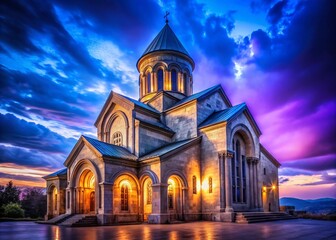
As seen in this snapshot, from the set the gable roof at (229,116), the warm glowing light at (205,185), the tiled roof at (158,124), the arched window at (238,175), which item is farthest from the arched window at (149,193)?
the arched window at (238,175)

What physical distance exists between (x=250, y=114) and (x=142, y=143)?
10049 millimetres

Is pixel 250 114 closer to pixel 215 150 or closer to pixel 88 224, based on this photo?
pixel 215 150

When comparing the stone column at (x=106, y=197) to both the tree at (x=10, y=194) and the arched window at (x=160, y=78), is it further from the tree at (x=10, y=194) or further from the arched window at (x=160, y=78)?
the tree at (x=10, y=194)

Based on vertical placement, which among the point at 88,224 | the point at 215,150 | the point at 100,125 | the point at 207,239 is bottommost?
the point at 88,224

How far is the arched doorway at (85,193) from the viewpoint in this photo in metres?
21.1

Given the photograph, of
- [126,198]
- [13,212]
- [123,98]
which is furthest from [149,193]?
[13,212]

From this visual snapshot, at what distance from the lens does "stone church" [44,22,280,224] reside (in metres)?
19.5

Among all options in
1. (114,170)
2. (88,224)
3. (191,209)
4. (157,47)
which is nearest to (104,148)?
(114,170)

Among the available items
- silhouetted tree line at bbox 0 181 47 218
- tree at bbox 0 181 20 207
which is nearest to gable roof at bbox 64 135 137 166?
silhouetted tree line at bbox 0 181 47 218

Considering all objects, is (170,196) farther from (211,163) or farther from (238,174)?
(238,174)

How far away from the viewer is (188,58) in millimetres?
31047

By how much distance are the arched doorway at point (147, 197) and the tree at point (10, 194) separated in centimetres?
3474

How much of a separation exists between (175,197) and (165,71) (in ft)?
46.3

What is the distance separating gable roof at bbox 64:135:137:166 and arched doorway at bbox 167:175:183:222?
11.2 ft
